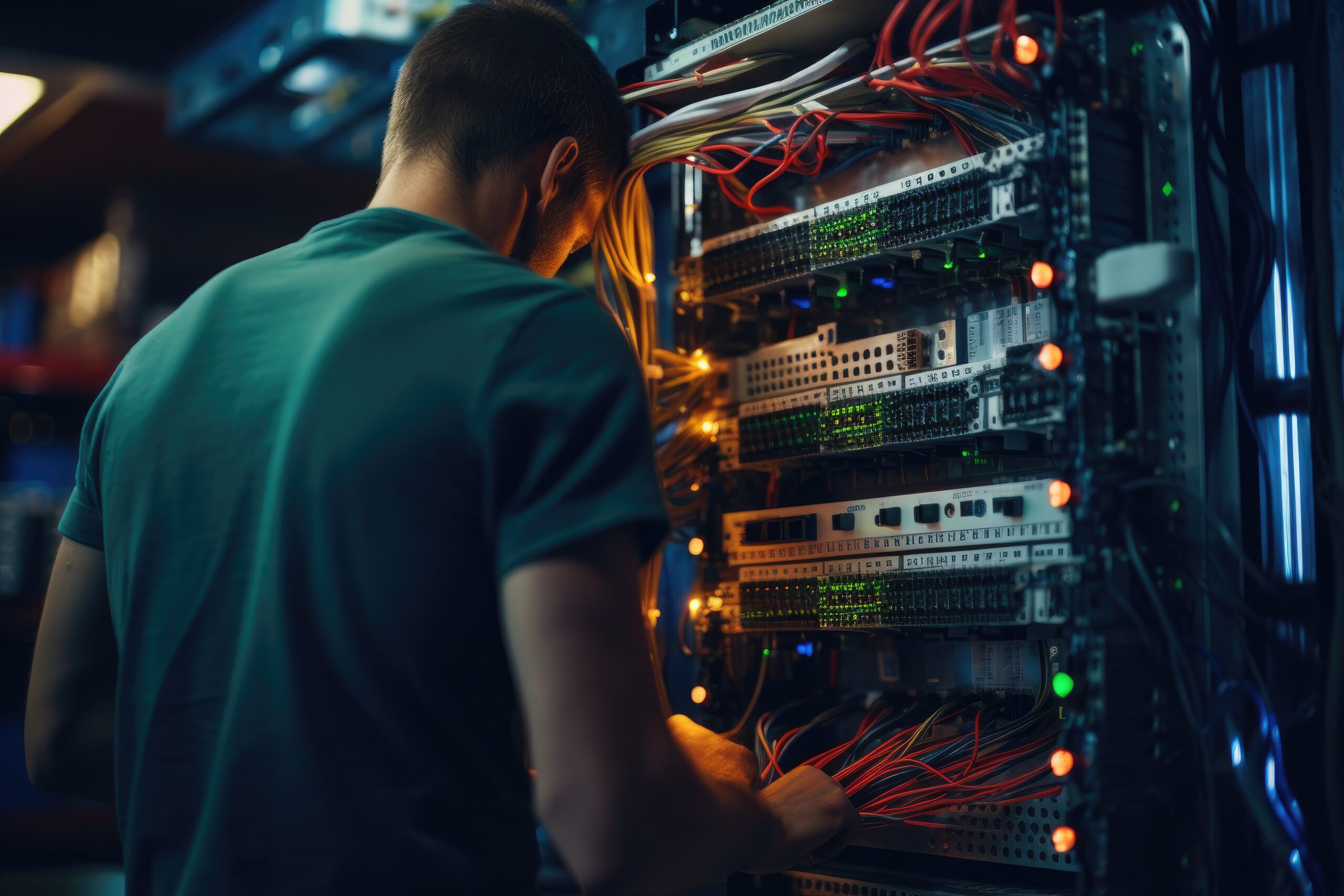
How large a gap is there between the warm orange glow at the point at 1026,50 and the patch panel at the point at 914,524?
48 cm

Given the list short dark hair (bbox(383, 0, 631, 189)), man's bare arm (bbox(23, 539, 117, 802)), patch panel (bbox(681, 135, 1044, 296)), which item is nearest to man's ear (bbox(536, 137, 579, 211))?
short dark hair (bbox(383, 0, 631, 189))

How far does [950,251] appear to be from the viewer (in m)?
1.47

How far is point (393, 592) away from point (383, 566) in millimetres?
22

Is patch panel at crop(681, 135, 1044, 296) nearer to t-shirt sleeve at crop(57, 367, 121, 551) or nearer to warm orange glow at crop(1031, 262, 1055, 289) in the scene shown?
warm orange glow at crop(1031, 262, 1055, 289)

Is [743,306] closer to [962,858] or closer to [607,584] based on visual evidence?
[962,858]

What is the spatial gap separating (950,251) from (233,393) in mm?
908

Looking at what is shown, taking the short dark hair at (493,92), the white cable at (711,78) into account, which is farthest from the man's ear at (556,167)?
the white cable at (711,78)

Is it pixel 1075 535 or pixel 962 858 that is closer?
pixel 1075 535

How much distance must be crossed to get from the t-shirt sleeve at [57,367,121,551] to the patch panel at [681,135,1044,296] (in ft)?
2.95

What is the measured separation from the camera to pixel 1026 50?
3.99ft

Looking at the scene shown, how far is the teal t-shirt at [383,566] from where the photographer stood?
2.87 feet

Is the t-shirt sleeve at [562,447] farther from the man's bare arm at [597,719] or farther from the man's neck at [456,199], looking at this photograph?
the man's neck at [456,199]

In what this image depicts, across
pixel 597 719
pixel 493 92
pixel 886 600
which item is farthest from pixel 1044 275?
pixel 597 719

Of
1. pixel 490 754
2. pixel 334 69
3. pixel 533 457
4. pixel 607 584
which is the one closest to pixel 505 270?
pixel 533 457
